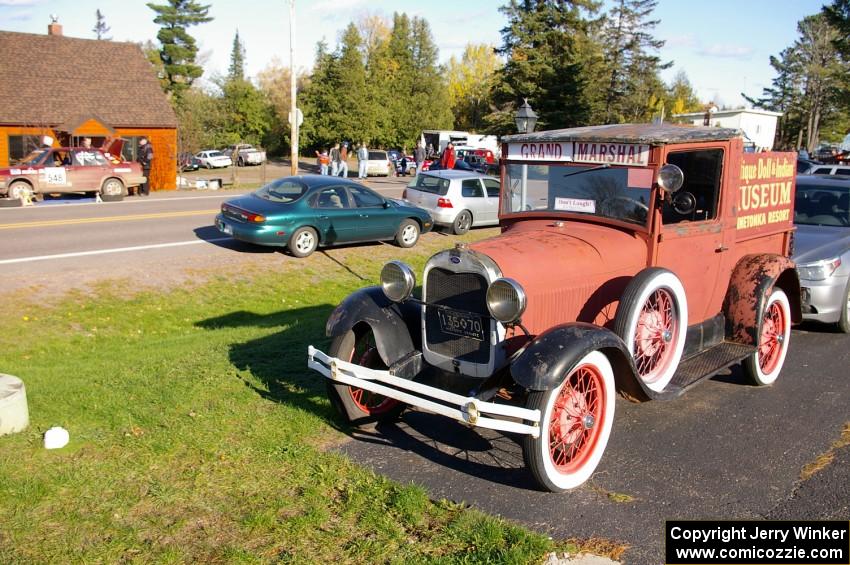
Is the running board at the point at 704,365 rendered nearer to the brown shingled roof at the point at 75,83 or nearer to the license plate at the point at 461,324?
the license plate at the point at 461,324

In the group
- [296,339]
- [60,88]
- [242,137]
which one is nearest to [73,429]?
[296,339]

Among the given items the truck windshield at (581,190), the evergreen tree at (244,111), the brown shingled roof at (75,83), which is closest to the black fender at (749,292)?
the truck windshield at (581,190)

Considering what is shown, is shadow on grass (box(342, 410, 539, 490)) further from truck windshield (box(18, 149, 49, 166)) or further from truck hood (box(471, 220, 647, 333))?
truck windshield (box(18, 149, 49, 166))

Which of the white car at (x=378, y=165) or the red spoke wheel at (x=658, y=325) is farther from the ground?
the white car at (x=378, y=165)

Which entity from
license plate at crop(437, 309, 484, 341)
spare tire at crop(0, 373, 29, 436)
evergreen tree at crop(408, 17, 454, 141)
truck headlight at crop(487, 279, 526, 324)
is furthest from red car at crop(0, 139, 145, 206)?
evergreen tree at crop(408, 17, 454, 141)

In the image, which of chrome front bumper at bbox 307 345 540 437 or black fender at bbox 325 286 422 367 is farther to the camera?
black fender at bbox 325 286 422 367

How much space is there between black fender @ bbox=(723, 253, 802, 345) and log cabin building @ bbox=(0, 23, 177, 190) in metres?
26.2

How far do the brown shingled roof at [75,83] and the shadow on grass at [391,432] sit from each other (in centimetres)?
2515

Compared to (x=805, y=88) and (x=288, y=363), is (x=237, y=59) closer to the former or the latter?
(x=805, y=88)

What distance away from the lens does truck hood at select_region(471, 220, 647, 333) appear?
5.26 meters

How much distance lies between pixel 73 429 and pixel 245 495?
1.75 meters

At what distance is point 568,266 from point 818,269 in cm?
483

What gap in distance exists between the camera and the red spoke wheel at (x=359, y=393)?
5.68m

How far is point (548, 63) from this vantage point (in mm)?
43594
